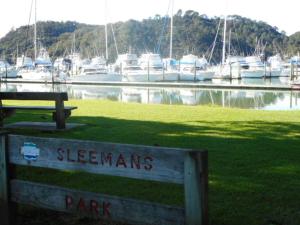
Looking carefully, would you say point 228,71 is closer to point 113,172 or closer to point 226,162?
point 226,162

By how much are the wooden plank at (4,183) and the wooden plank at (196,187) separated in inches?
67.8

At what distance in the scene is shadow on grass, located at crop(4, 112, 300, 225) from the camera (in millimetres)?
4660

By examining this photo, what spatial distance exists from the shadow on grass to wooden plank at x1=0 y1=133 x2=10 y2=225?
4.41ft

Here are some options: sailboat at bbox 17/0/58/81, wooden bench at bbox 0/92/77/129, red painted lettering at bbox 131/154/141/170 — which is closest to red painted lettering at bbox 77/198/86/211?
red painted lettering at bbox 131/154/141/170

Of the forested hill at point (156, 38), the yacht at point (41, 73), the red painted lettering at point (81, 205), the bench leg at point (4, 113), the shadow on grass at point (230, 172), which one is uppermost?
the forested hill at point (156, 38)

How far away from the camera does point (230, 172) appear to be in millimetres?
6047

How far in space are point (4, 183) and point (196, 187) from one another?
183 centimetres

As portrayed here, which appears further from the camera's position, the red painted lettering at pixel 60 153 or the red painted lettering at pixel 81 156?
the red painted lettering at pixel 60 153

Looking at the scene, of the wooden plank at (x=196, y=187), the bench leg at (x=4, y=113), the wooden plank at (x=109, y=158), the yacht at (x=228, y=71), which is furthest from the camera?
the yacht at (x=228, y=71)

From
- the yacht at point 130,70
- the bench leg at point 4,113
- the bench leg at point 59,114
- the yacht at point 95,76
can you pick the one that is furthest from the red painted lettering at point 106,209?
the yacht at point 130,70

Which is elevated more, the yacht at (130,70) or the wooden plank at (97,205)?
the yacht at (130,70)

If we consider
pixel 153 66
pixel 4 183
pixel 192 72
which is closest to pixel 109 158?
pixel 4 183

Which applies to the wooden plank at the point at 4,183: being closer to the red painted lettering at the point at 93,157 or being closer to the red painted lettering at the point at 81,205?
the red painted lettering at the point at 81,205

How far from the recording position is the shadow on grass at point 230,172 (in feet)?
15.3
